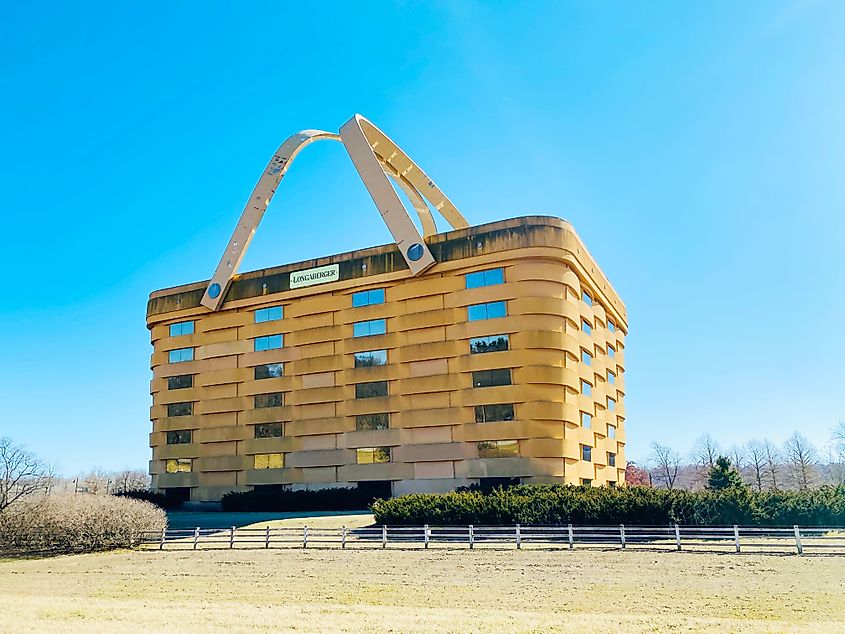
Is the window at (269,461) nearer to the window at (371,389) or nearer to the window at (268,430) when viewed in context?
the window at (268,430)

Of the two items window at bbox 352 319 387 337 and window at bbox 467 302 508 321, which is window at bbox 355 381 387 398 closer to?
window at bbox 352 319 387 337

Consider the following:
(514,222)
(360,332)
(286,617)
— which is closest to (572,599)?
(286,617)

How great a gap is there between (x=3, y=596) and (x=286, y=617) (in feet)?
33.2

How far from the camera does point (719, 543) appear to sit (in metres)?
26.9

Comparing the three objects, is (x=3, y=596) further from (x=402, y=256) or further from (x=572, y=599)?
(x=402, y=256)

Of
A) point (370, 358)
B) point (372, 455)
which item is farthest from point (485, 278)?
point (372, 455)

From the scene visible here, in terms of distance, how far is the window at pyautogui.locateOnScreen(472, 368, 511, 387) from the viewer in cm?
4581

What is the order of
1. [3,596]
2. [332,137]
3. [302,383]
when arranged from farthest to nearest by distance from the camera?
[332,137] < [302,383] < [3,596]

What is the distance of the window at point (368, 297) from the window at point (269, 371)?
25.8ft

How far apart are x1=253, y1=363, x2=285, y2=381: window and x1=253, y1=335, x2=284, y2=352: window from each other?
1326 mm

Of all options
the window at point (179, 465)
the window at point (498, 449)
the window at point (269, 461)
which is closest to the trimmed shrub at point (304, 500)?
the window at point (269, 461)

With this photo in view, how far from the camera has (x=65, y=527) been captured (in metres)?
31.7

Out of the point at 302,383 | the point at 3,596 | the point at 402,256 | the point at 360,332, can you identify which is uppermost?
the point at 402,256

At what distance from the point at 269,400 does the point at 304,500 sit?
9241mm
